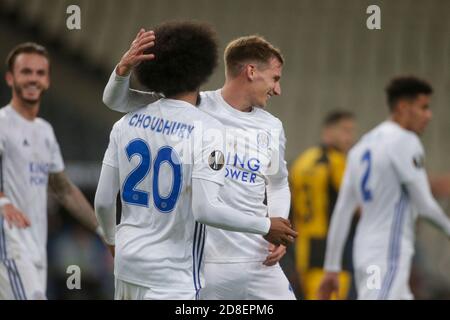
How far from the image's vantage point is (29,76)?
23.6 feet

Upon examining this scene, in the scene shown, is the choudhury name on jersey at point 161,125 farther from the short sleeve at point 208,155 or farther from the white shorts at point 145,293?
the white shorts at point 145,293

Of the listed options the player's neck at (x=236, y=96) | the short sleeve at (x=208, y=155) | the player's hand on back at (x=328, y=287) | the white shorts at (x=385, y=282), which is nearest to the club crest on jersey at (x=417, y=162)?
the white shorts at (x=385, y=282)

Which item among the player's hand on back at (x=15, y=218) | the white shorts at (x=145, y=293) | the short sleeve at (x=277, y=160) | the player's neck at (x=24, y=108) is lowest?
the white shorts at (x=145, y=293)

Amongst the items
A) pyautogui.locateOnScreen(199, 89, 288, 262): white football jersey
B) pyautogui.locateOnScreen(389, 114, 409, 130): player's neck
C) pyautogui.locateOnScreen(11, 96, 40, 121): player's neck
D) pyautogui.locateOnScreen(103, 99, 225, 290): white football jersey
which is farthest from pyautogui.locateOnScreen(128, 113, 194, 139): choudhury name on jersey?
pyautogui.locateOnScreen(389, 114, 409, 130): player's neck

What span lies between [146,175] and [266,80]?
1.02 m

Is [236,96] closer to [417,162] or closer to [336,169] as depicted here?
[417,162]

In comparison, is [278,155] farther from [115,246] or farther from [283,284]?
[115,246]

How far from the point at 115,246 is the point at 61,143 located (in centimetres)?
1007

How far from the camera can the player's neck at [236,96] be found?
18.3ft

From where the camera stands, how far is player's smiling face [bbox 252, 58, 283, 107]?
5473 mm

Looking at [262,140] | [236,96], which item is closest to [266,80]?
[236,96]

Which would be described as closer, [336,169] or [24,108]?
[24,108]

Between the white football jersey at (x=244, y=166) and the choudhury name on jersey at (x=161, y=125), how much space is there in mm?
593

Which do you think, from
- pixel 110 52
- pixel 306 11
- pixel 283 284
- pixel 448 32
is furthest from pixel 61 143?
pixel 283 284
